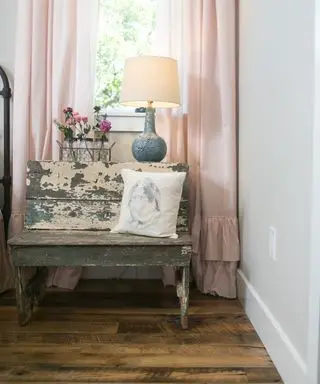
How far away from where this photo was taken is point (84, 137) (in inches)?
86.9

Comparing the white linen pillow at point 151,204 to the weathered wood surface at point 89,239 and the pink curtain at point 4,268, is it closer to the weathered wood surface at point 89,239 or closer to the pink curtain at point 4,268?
the weathered wood surface at point 89,239

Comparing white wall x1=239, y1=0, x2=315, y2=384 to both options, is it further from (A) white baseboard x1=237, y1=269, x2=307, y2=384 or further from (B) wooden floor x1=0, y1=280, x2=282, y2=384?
(B) wooden floor x1=0, y1=280, x2=282, y2=384

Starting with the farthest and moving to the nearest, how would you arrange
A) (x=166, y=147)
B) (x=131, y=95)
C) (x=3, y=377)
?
1. (x=166, y=147)
2. (x=131, y=95)
3. (x=3, y=377)

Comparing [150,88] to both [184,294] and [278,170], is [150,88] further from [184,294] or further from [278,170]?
[184,294]

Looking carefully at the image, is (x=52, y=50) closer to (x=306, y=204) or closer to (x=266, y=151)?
(x=266, y=151)

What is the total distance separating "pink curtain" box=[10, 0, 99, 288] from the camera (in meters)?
2.16

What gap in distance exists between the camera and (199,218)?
2.22m

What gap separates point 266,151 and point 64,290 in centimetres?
137

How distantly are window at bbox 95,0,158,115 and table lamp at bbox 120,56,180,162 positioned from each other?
1.45ft

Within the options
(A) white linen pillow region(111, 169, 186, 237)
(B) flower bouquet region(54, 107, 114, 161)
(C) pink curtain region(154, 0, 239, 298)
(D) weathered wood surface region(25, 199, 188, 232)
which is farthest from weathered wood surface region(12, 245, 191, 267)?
(B) flower bouquet region(54, 107, 114, 161)

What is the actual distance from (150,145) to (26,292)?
936 mm

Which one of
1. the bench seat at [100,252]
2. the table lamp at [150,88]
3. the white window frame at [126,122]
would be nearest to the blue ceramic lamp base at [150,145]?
the table lamp at [150,88]

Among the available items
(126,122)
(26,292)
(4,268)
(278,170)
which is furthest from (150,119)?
(4,268)

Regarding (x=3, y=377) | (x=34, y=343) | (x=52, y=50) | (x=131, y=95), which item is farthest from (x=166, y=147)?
(x=3, y=377)
